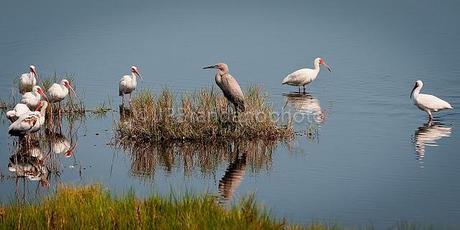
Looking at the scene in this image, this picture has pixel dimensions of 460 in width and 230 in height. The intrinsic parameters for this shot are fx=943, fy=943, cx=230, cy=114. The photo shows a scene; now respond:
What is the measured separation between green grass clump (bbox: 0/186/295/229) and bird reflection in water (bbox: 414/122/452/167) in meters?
8.47

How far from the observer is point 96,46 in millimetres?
57406

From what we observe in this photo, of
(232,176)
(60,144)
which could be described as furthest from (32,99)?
(232,176)

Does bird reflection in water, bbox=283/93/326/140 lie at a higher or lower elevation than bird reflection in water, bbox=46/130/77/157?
higher

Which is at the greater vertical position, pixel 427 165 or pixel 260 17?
pixel 260 17

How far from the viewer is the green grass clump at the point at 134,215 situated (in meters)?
11.3

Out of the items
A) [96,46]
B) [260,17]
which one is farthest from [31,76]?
[260,17]

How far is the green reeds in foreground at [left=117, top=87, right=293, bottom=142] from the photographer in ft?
66.4

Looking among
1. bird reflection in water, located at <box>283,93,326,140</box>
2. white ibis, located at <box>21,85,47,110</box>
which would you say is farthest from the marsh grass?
white ibis, located at <box>21,85,47,110</box>

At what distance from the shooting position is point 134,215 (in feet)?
39.0

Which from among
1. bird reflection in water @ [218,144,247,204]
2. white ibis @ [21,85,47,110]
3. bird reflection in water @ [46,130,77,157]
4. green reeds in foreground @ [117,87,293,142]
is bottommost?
bird reflection in water @ [218,144,247,204]

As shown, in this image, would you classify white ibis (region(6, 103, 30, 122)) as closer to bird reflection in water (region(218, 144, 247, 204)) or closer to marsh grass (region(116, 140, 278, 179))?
marsh grass (region(116, 140, 278, 179))

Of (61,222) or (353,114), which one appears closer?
(61,222)

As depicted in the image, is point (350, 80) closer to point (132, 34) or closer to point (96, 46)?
point (96, 46)

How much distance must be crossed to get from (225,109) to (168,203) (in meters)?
8.40
